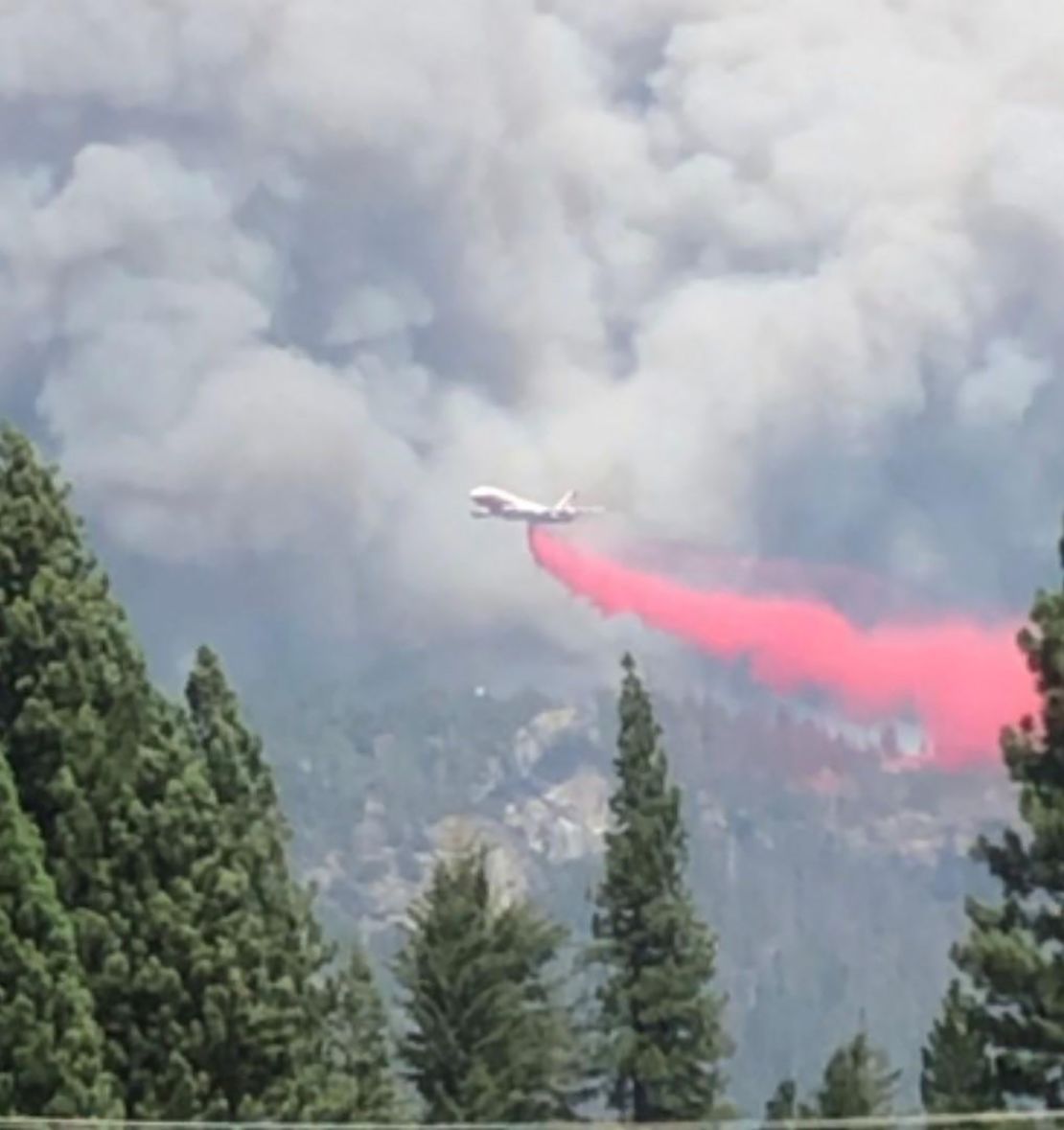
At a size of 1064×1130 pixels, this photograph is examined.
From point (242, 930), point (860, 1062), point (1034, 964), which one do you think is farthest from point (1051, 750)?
point (860, 1062)

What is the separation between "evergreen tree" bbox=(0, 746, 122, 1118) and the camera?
5456 cm

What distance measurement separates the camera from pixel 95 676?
6009cm

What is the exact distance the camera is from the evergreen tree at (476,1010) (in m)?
92.2

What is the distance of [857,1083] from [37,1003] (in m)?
59.3

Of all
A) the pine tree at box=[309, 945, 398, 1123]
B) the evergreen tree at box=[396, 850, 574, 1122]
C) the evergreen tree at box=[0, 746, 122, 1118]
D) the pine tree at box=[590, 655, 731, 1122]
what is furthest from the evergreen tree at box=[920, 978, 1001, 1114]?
the evergreen tree at box=[0, 746, 122, 1118]

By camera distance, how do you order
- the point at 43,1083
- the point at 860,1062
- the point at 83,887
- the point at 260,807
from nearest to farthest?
the point at 43,1083
the point at 83,887
the point at 260,807
the point at 860,1062

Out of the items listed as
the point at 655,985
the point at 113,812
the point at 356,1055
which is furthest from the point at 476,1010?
the point at 113,812

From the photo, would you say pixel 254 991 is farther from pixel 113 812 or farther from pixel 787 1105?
pixel 787 1105

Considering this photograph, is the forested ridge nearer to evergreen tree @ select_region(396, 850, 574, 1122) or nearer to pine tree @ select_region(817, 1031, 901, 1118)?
evergreen tree @ select_region(396, 850, 574, 1122)

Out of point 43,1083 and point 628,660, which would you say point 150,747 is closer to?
point 43,1083

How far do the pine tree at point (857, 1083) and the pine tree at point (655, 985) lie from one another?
10288 mm

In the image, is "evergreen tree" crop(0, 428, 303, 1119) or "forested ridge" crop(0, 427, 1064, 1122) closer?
"forested ridge" crop(0, 427, 1064, 1122)

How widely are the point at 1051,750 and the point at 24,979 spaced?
1929 centimetres

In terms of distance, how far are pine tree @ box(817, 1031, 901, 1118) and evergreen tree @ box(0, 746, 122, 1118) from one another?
50.8 metres
